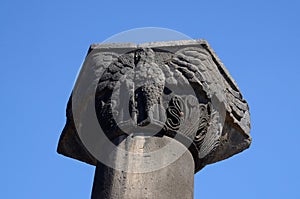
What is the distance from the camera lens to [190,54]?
620 centimetres

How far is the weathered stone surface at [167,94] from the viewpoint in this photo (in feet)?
19.4

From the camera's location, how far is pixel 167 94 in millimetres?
5984

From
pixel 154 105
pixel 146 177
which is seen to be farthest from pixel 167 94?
pixel 146 177

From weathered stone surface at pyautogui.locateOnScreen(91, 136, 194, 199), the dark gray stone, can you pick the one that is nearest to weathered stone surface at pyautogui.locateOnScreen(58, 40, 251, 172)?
the dark gray stone

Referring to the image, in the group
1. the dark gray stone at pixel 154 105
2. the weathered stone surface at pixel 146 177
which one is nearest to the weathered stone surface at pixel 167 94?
the dark gray stone at pixel 154 105

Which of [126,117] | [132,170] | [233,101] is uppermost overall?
[233,101]

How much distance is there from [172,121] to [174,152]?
0.82 feet

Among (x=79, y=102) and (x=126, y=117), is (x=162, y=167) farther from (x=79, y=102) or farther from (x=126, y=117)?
(x=79, y=102)

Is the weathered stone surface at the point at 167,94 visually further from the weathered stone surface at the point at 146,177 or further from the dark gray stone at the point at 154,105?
the weathered stone surface at the point at 146,177

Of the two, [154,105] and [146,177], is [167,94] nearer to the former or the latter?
[154,105]

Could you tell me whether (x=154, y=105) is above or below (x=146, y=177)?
above

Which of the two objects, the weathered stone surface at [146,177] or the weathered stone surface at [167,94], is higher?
the weathered stone surface at [167,94]

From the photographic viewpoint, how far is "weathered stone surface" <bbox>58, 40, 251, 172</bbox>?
19.4 feet

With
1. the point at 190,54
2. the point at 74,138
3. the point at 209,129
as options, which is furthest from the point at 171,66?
the point at 74,138
